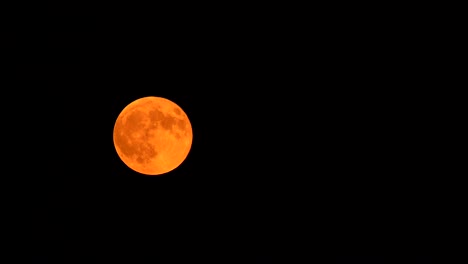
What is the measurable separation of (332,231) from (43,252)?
12.4 feet

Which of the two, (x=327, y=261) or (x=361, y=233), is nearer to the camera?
(x=327, y=261)

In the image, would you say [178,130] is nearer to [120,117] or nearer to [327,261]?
[120,117]

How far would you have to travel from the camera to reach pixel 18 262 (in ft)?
14.8

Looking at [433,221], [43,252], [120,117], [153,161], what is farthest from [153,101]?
[433,221]

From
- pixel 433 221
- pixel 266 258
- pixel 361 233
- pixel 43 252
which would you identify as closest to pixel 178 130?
pixel 266 258

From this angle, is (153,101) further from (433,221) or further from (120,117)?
(433,221)

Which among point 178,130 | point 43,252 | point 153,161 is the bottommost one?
point 43,252

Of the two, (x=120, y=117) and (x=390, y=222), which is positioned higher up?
(x=120, y=117)

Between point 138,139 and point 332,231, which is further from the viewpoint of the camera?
point 332,231

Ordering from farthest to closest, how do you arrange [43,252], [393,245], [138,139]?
[393,245], [43,252], [138,139]

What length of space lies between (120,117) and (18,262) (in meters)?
2.03

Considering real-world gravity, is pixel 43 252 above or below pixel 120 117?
below

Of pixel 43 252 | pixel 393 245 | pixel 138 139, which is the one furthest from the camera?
pixel 393 245

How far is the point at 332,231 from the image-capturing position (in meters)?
5.42
